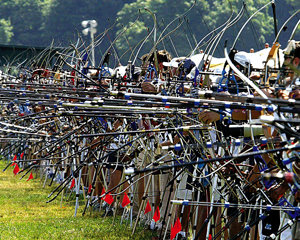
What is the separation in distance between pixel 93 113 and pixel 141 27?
1329 inches

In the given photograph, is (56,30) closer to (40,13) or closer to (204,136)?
(40,13)

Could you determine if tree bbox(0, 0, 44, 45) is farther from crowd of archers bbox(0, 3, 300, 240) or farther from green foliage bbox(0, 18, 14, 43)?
crowd of archers bbox(0, 3, 300, 240)

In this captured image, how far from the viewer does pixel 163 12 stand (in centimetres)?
4534

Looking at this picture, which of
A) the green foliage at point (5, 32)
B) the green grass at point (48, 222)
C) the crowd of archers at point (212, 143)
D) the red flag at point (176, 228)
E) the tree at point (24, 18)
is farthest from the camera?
the tree at point (24, 18)

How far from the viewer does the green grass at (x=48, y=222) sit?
376 inches

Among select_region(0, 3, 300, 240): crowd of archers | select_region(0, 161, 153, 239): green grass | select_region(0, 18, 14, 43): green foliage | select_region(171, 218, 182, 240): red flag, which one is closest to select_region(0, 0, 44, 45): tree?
select_region(0, 18, 14, 43): green foliage

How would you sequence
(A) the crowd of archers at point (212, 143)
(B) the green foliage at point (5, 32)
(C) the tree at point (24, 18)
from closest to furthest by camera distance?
(A) the crowd of archers at point (212, 143) < (B) the green foliage at point (5, 32) < (C) the tree at point (24, 18)

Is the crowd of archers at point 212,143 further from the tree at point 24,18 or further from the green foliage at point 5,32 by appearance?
the tree at point 24,18

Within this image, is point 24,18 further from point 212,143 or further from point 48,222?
point 212,143

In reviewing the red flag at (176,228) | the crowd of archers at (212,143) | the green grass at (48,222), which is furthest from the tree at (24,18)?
the red flag at (176,228)

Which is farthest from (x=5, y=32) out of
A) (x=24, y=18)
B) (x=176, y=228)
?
(x=176, y=228)

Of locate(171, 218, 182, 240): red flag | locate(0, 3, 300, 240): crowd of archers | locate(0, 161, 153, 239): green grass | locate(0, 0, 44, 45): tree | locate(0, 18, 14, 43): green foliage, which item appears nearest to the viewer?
locate(0, 3, 300, 240): crowd of archers

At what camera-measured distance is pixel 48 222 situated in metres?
10.8

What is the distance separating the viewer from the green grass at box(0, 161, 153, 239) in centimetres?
955
